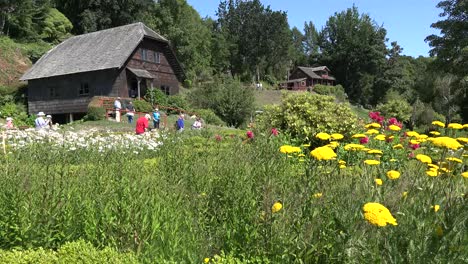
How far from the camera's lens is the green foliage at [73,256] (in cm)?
325

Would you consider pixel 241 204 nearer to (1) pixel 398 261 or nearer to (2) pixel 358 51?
(1) pixel 398 261

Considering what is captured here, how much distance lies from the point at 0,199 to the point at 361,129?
9.67 meters

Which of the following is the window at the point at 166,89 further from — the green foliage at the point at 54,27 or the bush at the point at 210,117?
the green foliage at the point at 54,27

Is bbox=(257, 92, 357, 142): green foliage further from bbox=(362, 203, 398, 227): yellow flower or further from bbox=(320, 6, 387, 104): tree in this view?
bbox=(320, 6, 387, 104): tree

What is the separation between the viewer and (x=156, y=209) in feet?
12.6

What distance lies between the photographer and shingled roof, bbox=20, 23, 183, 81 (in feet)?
108

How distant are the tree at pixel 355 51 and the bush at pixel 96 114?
60119 mm

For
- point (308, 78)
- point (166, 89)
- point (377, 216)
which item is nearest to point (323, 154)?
point (377, 216)

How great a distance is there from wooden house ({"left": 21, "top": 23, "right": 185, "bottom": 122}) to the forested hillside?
5.18 meters

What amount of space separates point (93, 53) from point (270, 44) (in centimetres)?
4613

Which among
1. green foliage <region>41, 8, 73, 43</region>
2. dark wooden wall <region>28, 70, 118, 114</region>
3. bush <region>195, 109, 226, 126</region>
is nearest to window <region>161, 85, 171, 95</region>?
dark wooden wall <region>28, 70, 118, 114</region>

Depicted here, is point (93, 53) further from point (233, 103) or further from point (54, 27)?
point (54, 27)

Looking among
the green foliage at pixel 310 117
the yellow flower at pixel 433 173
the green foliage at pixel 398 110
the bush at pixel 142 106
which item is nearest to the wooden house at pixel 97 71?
the bush at pixel 142 106

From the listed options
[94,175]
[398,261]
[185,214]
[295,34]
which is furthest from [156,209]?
[295,34]
